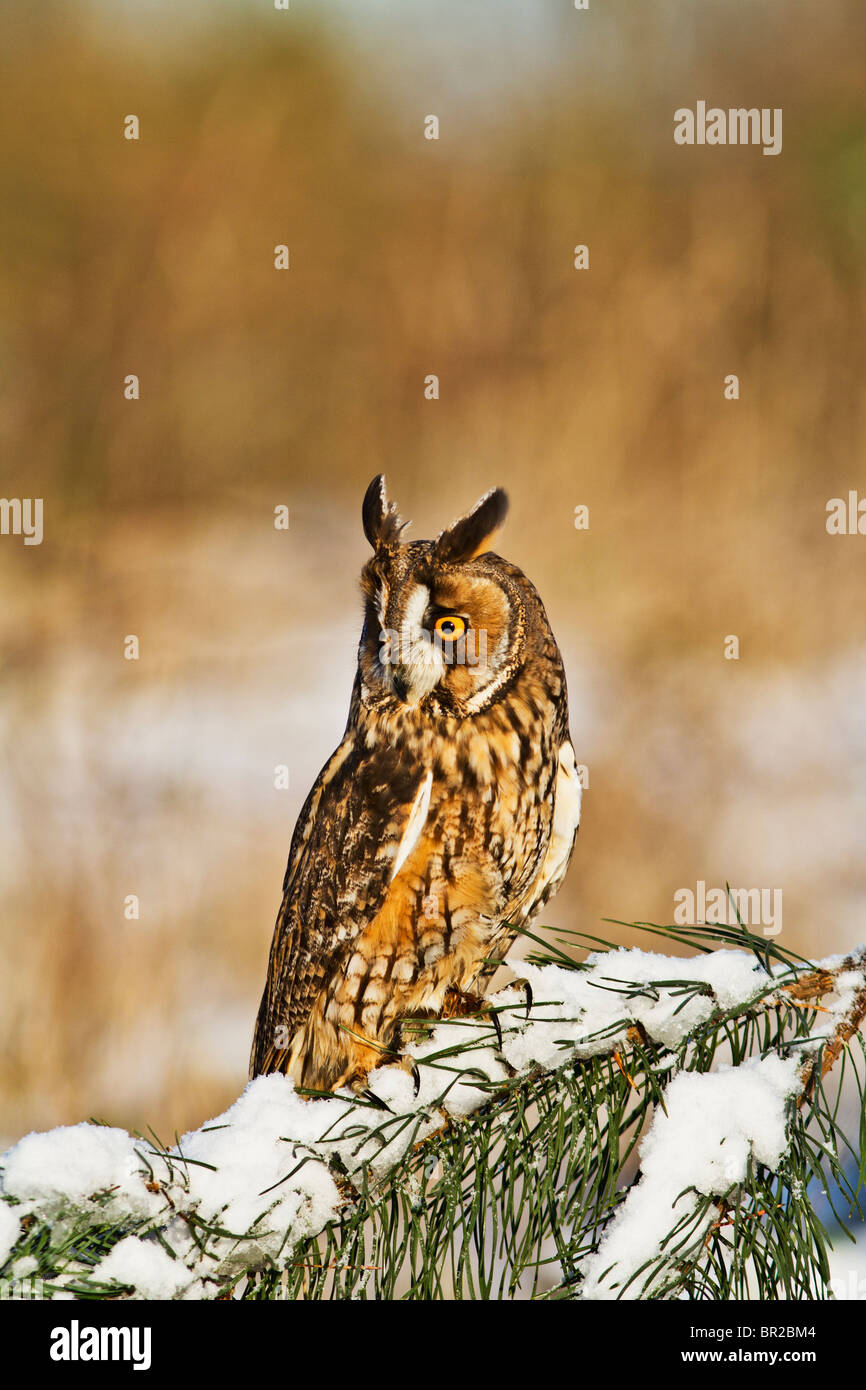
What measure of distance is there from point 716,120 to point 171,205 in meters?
1.31

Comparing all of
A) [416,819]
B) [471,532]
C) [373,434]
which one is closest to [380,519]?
[471,532]

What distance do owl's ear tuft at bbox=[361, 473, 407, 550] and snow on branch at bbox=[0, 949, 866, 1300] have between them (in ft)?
2.00

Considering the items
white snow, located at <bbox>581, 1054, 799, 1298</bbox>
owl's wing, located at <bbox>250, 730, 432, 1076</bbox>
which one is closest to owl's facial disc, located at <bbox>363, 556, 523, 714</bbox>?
owl's wing, located at <bbox>250, 730, 432, 1076</bbox>

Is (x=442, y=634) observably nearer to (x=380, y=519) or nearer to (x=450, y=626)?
(x=450, y=626)

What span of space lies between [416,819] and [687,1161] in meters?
0.58

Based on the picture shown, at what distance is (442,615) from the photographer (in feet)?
3.54

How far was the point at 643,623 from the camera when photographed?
223cm

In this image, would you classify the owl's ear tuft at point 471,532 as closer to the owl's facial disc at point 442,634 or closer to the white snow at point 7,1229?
the owl's facial disc at point 442,634

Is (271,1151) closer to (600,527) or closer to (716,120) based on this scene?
(600,527)
